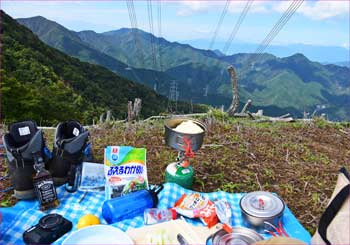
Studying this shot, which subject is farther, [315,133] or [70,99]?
[70,99]

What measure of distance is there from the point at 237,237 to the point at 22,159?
1.55m

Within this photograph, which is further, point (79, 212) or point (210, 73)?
point (210, 73)

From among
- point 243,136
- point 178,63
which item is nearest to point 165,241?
point 243,136

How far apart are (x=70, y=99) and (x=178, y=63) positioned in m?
85.6

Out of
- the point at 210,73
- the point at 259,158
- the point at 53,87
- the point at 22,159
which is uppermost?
the point at 22,159

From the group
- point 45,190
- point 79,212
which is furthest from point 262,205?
point 45,190

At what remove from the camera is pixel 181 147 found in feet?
7.79

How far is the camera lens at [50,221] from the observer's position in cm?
185

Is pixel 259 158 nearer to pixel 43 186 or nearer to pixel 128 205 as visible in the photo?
pixel 128 205

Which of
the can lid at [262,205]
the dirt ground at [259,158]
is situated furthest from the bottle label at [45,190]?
the can lid at [262,205]

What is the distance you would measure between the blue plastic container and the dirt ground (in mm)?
571

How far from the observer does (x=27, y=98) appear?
60.6ft

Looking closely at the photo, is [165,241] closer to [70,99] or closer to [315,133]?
[315,133]

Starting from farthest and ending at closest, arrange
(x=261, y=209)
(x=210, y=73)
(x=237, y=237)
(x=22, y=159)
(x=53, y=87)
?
(x=210, y=73), (x=53, y=87), (x=22, y=159), (x=261, y=209), (x=237, y=237)
